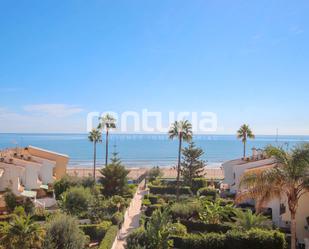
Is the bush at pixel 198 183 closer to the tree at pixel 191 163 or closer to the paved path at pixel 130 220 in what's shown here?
the tree at pixel 191 163

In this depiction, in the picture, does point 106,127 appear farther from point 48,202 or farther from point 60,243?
point 60,243

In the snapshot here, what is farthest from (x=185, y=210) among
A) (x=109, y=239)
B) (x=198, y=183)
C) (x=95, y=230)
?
(x=198, y=183)

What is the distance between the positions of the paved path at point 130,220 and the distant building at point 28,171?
10.3m

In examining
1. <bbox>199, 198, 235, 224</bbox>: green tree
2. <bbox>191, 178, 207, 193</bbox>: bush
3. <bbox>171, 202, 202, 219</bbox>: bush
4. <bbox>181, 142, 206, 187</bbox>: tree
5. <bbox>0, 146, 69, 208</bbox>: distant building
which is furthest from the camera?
<bbox>181, 142, 206, 187</bbox>: tree

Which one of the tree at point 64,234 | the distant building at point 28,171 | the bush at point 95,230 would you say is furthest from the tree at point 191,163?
the tree at point 64,234

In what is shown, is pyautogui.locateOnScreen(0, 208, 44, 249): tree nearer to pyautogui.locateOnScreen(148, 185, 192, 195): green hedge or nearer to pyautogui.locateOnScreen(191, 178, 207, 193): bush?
pyautogui.locateOnScreen(148, 185, 192, 195): green hedge

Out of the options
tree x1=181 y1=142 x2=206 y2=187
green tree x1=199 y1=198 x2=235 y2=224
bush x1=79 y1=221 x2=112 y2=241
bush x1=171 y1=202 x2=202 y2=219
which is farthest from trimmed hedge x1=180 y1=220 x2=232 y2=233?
tree x1=181 y1=142 x2=206 y2=187

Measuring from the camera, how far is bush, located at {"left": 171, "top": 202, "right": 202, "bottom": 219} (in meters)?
29.9

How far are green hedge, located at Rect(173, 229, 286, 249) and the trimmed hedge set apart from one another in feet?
14.0

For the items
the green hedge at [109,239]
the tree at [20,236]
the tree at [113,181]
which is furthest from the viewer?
the tree at [113,181]

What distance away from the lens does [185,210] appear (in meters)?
30.1

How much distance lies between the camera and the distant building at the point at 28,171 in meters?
35.9

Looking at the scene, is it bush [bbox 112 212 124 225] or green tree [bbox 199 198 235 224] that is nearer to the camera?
green tree [bbox 199 198 235 224]

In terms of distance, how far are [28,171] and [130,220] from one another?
14435 mm
